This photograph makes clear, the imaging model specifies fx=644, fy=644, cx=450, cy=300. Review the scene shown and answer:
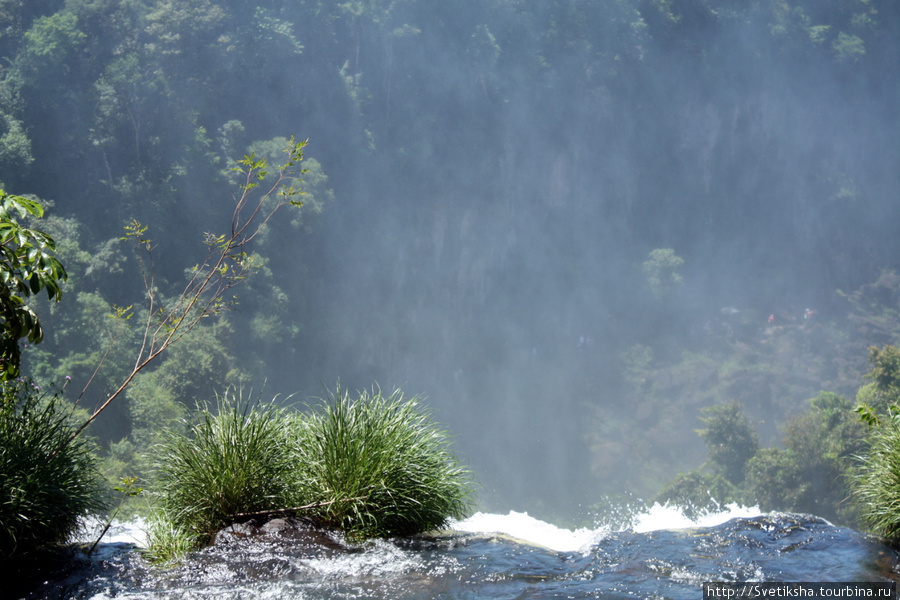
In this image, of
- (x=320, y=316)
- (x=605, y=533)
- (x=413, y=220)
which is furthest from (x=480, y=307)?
(x=605, y=533)

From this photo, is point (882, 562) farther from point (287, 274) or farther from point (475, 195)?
point (475, 195)

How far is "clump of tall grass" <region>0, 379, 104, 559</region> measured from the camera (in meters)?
3.96

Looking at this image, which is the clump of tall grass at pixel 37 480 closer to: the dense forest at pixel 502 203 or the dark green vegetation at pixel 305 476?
the dark green vegetation at pixel 305 476

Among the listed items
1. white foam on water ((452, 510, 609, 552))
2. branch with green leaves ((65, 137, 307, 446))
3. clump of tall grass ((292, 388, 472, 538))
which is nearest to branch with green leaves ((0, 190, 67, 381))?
branch with green leaves ((65, 137, 307, 446))

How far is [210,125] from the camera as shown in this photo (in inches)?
1681

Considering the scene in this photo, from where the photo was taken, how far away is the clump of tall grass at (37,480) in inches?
156

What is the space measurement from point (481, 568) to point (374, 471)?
3.24ft

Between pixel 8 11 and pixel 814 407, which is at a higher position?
pixel 8 11

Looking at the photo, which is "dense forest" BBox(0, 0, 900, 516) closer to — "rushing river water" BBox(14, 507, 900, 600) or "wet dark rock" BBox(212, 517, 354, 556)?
"wet dark rock" BBox(212, 517, 354, 556)

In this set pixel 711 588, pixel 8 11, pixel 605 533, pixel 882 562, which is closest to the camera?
pixel 711 588

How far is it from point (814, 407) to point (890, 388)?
832 centimetres

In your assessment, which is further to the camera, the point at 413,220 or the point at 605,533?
the point at 413,220

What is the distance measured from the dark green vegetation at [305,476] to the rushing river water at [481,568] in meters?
0.23

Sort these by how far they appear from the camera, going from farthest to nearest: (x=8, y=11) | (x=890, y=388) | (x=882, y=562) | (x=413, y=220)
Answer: (x=413, y=220) → (x=8, y=11) → (x=890, y=388) → (x=882, y=562)
